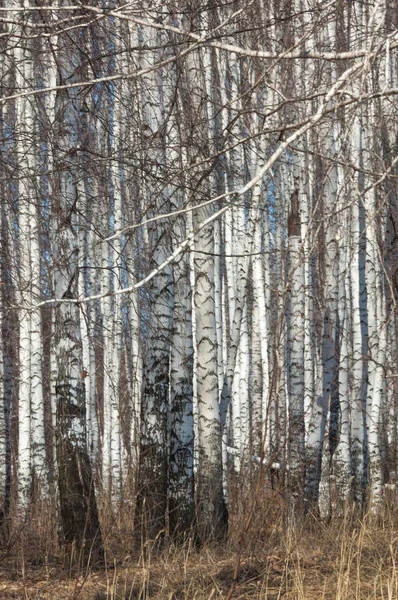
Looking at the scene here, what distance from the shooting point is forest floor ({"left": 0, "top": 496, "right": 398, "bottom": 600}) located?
443 cm

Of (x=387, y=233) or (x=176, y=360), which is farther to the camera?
(x=387, y=233)

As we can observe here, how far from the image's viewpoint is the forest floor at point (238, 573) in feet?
14.5

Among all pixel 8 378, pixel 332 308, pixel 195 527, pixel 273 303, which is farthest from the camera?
pixel 273 303

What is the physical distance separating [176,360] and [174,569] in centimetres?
244

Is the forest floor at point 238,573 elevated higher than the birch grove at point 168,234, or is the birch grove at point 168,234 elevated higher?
the birch grove at point 168,234

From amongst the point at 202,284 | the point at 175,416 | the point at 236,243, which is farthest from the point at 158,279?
the point at 236,243

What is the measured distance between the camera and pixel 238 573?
4.93 m

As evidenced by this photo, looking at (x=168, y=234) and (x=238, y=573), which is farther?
(x=168, y=234)

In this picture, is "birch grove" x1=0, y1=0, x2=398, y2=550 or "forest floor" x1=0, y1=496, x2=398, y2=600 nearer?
"forest floor" x1=0, y1=496, x2=398, y2=600

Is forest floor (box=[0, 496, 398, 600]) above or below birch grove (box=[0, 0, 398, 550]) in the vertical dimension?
below

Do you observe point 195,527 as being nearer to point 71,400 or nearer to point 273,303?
point 71,400

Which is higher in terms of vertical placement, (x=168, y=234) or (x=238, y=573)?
(x=168, y=234)

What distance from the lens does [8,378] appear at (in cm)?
1026

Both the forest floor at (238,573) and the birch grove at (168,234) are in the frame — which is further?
the birch grove at (168,234)
